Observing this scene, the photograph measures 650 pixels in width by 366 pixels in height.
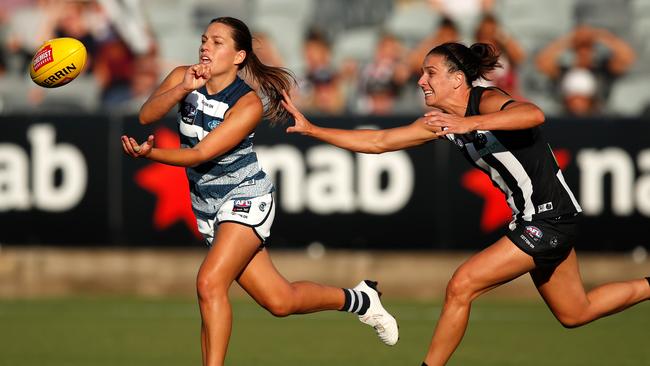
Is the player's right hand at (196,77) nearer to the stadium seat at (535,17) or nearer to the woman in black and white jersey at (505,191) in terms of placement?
the woman in black and white jersey at (505,191)

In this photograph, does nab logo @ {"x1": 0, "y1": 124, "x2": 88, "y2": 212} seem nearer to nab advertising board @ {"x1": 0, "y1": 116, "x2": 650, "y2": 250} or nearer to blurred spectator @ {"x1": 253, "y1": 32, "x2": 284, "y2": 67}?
nab advertising board @ {"x1": 0, "y1": 116, "x2": 650, "y2": 250}

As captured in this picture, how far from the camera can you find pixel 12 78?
1678 cm

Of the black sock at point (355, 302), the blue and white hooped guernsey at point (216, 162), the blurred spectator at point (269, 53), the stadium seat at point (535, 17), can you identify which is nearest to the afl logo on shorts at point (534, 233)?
the black sock at point (355, 302)

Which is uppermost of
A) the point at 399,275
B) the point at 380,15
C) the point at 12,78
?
the point at 380,15

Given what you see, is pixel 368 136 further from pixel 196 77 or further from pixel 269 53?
pixel 269 53

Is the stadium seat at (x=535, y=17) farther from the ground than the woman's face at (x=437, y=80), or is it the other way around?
the woman's face at (x=437, y=80)

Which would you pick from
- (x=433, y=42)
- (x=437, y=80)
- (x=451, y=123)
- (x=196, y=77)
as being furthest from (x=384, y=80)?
(x=451, y=123)

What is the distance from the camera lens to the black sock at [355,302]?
8.73 m

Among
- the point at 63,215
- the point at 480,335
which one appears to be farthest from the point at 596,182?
the point at 63,215

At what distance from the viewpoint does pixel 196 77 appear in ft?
25.5

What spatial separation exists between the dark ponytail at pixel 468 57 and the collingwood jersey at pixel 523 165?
0.51ft

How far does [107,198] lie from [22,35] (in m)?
3.62

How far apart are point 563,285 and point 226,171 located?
2.25 metres

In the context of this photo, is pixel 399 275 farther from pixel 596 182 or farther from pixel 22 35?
pixel 22 35
